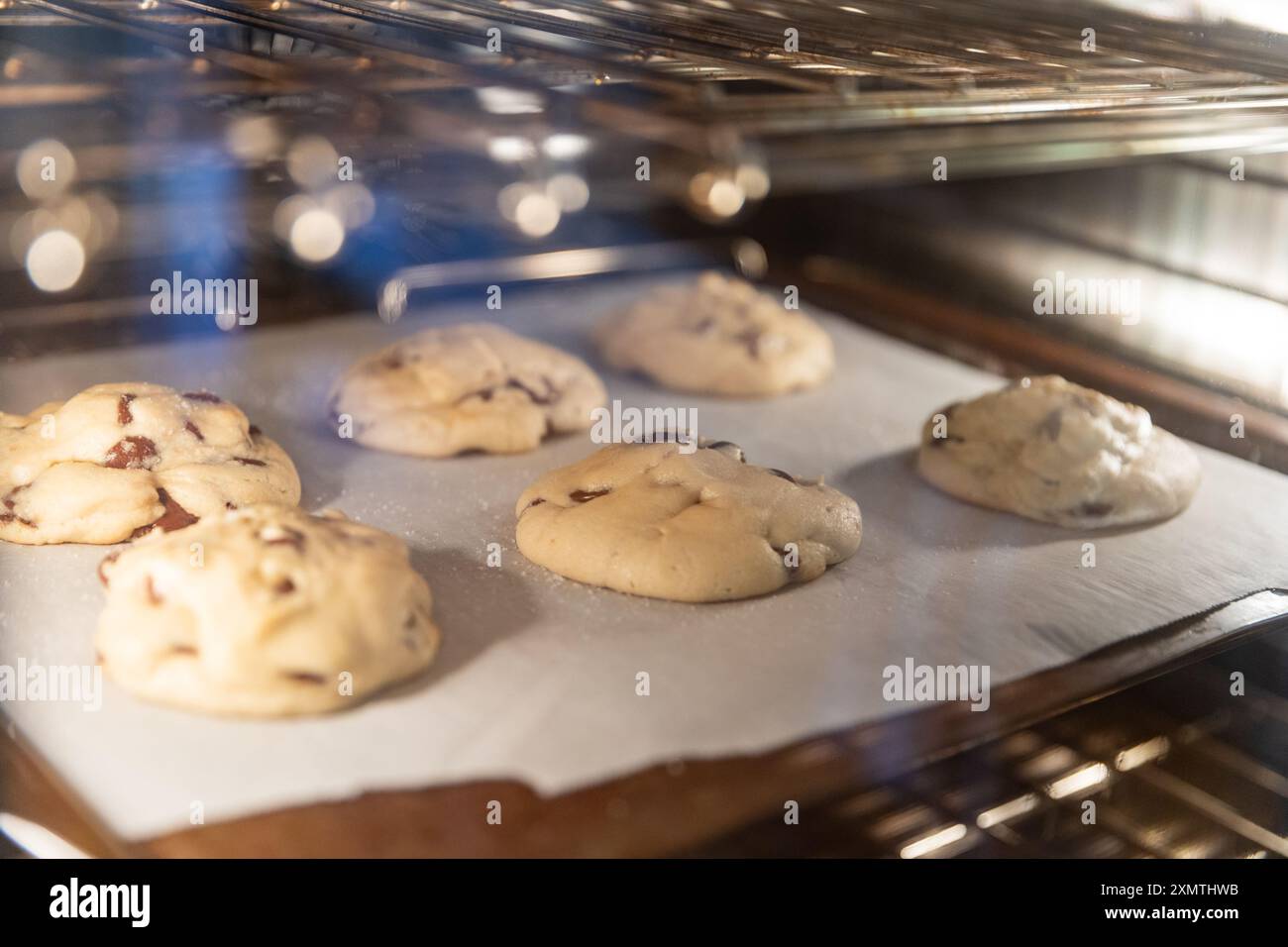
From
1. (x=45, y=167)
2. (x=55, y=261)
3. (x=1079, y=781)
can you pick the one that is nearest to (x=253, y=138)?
(x=45, y=167)

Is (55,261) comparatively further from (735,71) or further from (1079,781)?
(1079,781)

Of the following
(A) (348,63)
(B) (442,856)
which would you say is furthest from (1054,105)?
(B) (442,856)

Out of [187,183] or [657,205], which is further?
[657,205]

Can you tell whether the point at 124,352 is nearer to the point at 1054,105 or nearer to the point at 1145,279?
the point at 1054,105

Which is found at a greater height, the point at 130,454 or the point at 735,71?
the point at 735,71

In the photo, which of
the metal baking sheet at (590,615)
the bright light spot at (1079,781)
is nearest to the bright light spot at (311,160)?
the metal baking sheet at (590,615)

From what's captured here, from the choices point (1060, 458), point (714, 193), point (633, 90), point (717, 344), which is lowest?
point (1060, 458)

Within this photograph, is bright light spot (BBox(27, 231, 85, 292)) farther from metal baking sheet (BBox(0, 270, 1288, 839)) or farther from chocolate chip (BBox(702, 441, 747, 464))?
chocolate chip (BBox(702, 441, 747, 464))
